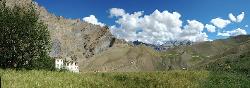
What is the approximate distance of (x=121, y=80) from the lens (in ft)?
115

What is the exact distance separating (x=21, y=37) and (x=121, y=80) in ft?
70.1

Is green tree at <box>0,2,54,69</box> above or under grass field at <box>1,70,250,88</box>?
above

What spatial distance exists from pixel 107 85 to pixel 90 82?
123 cm

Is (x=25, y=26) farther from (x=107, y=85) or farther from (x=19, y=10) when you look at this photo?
(x=107, y=85)

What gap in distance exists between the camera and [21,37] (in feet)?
172

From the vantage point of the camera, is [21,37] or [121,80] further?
[21,37]

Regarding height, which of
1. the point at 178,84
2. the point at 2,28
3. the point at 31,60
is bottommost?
the point at 178,84

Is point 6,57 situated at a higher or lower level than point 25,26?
lower

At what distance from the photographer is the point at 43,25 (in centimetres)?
5456

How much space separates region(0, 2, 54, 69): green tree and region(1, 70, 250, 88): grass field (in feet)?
57.9

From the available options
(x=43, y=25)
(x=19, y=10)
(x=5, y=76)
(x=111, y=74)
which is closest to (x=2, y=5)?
(x=19, y=10)

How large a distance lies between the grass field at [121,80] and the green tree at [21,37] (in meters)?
17.6

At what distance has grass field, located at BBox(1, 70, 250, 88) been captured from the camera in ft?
Answer: 94.3

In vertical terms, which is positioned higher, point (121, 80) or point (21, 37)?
point (21, 37)
